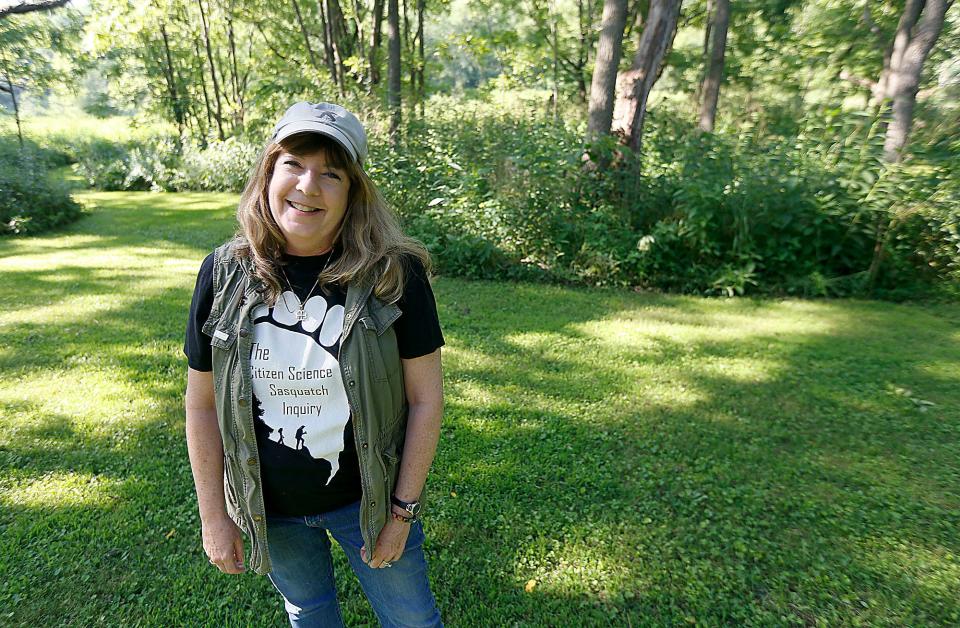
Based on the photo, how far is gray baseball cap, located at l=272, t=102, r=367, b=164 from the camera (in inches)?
55.3

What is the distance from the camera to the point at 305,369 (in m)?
1.46

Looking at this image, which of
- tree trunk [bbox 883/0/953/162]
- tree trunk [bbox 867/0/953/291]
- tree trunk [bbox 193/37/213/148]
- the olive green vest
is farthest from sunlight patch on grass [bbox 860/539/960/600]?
tree trunk [bbox 193/37/213/148]

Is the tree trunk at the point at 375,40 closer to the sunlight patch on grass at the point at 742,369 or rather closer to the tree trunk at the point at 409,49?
the tree trunk at the point at 409,49

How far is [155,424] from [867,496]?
468 centimetres

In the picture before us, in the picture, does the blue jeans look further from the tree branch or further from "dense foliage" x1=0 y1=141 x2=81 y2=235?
"dense foliage" x1=0 y1=141 x2=81 y2=235

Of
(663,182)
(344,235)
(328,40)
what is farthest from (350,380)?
(328,40)

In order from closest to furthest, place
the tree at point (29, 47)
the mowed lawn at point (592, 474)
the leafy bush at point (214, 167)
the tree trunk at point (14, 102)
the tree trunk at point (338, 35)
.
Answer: the mowed lawn at point (592, 474), the tree trunk at point (338, 35), the leafy bush at point (214, 167), the tree at point (29, 47), the tree trunk at point (14, 102)

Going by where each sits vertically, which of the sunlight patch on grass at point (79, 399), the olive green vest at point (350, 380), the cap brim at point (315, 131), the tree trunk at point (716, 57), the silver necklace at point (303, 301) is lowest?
the sunlight patch on grass at point (79, 399)

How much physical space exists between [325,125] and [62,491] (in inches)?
126

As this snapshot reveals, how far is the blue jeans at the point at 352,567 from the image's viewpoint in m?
1.64

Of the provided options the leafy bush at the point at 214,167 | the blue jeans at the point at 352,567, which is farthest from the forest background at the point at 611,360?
the leafy bush at the point at 214,167

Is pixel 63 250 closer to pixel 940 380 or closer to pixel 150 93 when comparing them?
pixel 940 380

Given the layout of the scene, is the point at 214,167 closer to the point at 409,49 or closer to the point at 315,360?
the point at 409,49

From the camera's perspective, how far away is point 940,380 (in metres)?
4.84
